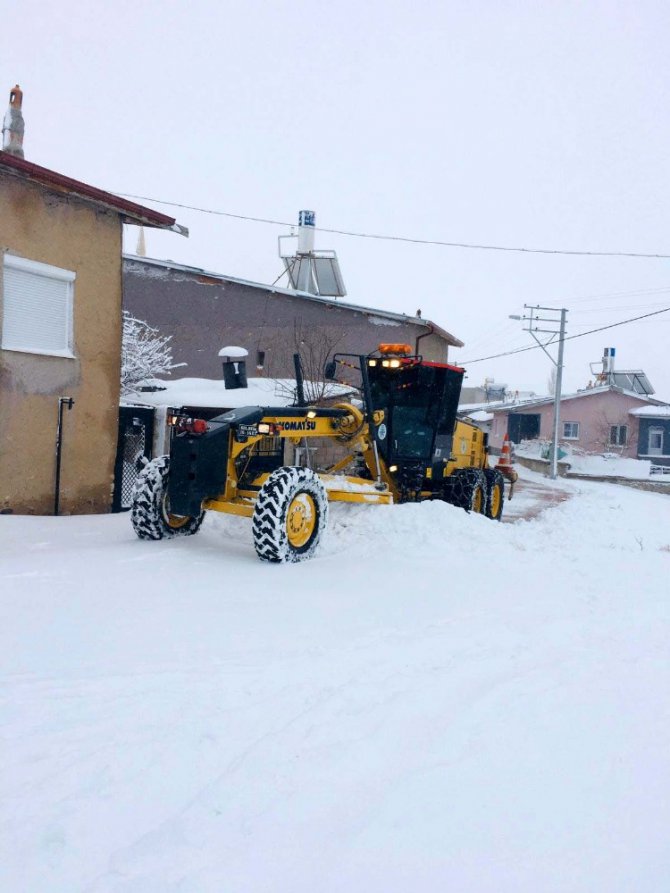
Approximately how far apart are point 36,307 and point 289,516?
514 cm

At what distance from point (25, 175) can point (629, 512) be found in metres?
12.2

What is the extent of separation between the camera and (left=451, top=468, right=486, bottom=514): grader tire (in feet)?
35.7

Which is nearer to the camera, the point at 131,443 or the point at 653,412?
the point at 131,443

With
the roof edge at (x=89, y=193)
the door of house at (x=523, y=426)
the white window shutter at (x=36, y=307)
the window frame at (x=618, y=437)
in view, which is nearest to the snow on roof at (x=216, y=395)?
the white window shutter at (x=36, y=307)

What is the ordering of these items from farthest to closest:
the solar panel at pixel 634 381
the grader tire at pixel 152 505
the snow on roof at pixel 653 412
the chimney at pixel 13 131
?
the solar panel at pixel 634 381 → the snow on roof at pixel 653 412 → the chimney at pixel 13 131 → the grader tire at pixel 152 505

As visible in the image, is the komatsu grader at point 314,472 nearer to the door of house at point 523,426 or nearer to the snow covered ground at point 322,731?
the snow covered ground at point 322,731

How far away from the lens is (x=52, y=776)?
297 cm

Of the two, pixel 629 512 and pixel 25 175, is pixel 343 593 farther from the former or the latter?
pixel 629 512

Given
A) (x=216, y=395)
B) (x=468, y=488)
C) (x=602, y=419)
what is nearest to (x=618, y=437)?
(x=602, y=419)

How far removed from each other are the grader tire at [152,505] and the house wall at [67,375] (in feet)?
9.29

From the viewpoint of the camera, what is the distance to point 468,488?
35.8 ft

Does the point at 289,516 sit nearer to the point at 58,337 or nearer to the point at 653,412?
the point at 58,337

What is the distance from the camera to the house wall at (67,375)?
9594 millimetres

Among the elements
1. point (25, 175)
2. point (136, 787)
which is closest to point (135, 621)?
point (136, 787)
